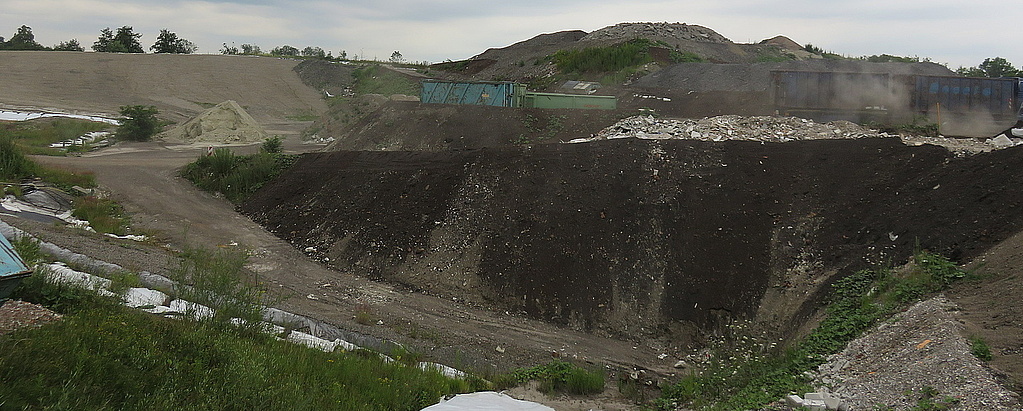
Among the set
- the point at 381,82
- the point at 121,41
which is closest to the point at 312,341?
the point at 381,82

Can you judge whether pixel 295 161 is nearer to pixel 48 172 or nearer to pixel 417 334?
pixel 48 172

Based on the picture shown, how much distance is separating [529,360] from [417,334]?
6.20 ft

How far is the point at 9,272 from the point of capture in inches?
239

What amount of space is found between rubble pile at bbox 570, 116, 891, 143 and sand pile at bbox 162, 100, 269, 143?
58.1ft

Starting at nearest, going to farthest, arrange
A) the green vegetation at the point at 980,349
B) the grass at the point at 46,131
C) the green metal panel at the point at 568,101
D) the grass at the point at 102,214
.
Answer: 1. the green vegetation at the point at 980,349
2. the grass at the point at 102,214
3. the green metal panel at the point at 568,101
4. the grass at the point at 46,131

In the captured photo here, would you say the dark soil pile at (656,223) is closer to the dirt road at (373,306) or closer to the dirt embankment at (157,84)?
the dirt road at (373,306)

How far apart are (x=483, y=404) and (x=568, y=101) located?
59.4 feet

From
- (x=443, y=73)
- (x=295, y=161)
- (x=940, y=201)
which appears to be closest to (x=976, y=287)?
(x=940, y=201)

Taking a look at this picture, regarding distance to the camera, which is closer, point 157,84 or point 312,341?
point 312,341

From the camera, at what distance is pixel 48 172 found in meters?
19.0

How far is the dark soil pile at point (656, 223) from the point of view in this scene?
11.7 meters

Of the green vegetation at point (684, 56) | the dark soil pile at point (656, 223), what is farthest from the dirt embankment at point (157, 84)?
the dark soil pile at point (656, 223)

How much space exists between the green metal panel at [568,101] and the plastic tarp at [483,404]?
17.4m

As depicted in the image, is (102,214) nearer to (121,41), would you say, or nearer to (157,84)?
(157,84)
